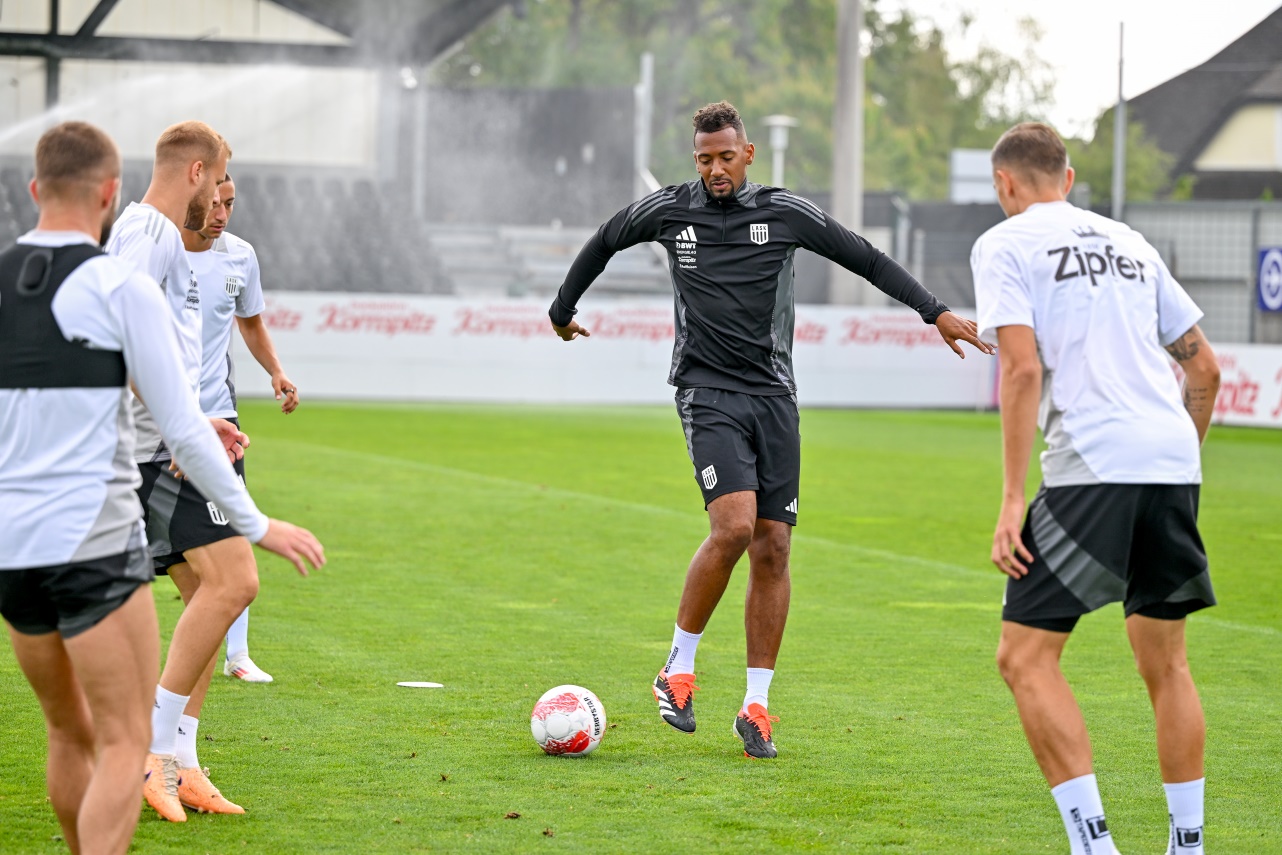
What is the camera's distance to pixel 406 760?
566cm

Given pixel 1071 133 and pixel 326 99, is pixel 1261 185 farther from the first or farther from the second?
pixel 326 99

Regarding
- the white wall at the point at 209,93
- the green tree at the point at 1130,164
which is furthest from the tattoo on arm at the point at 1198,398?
the green tree at the point at 1130,164

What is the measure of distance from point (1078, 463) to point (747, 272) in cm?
209

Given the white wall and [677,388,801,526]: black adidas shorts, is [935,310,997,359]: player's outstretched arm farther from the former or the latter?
the white wall

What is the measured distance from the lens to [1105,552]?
13.8ft

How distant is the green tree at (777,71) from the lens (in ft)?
198

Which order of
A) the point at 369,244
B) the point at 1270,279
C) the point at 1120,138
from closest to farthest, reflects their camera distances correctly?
the point at 1270,279, the point at 1120,138, the point at 369,244

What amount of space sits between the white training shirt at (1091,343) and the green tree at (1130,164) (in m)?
47.2

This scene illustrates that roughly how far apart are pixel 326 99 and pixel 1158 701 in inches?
1504

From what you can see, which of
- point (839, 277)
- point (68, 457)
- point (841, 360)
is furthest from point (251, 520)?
point (839, 277)

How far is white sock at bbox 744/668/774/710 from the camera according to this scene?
5945 millimetres

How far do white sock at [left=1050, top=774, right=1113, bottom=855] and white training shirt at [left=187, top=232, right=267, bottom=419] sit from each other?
315 centimetres

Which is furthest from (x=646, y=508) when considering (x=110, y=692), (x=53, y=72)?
(x=53, y=72)

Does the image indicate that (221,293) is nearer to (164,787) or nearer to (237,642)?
(164,787)
